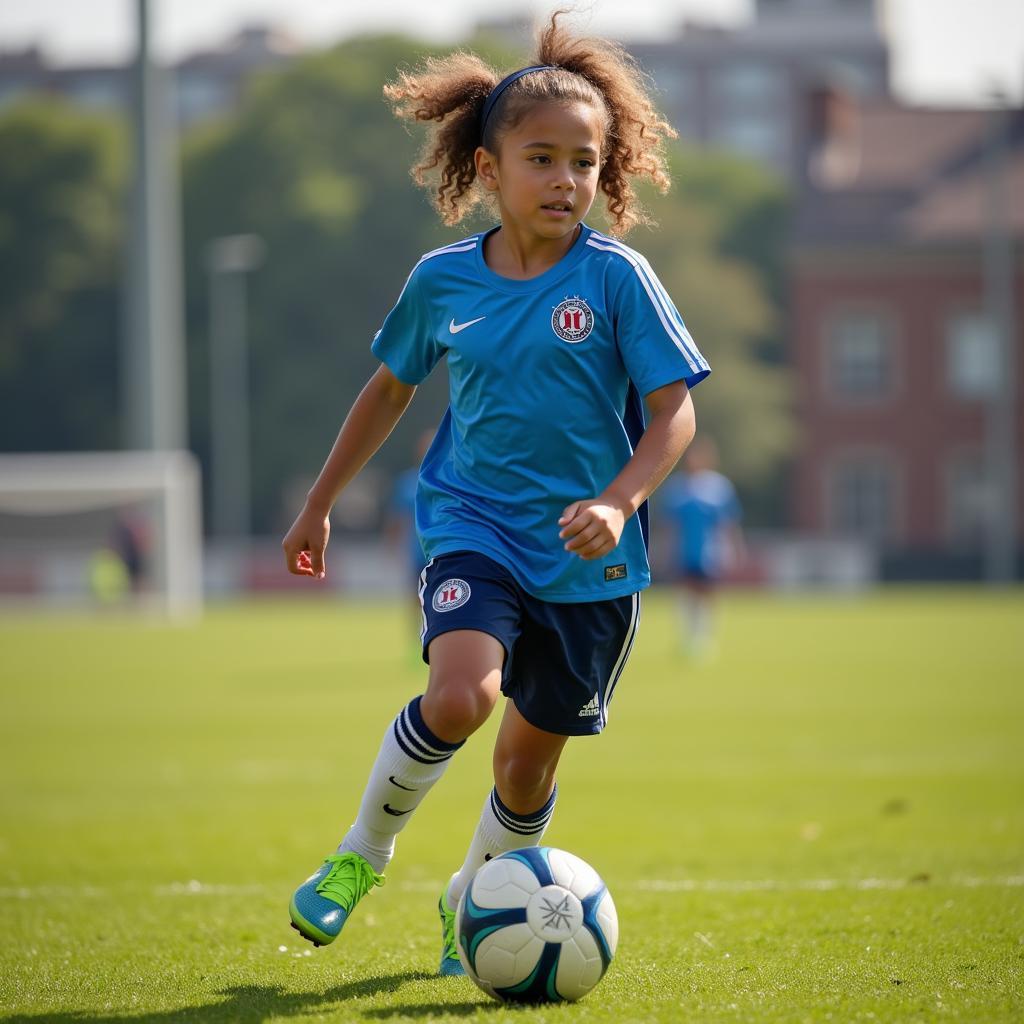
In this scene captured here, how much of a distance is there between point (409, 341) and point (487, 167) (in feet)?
1.69

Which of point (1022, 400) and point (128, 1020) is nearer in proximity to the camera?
point (128, 1020)

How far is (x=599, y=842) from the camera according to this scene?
24.5 feet

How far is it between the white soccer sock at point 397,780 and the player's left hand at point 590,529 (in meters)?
0.65

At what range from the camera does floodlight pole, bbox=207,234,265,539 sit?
50438mm

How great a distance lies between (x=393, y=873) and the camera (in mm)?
6801

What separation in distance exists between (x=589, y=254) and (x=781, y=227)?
57.3m

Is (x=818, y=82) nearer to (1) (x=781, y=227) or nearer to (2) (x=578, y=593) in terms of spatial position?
(1) (x=781, y=227)

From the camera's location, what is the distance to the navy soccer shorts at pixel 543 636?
4.29m

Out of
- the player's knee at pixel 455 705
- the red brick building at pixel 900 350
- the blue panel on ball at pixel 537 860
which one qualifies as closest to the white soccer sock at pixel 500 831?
the blue panel on ball at pixel 537 860

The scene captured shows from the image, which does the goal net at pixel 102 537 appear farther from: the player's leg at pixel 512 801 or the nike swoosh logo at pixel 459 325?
the nike swoosh logo at pixel 459 325

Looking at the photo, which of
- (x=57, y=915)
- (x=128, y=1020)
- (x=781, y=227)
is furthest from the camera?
(x=781, y=227)

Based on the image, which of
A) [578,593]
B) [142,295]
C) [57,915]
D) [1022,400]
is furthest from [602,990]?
[1022,400]

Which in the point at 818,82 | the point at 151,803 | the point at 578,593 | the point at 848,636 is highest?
the point at 818,82

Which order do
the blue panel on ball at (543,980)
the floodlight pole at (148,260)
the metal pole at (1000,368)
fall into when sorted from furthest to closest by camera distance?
the metal pole at (1000,368)
the floodlight pole at (148,260)
the blue panel on ball at (543,980)
